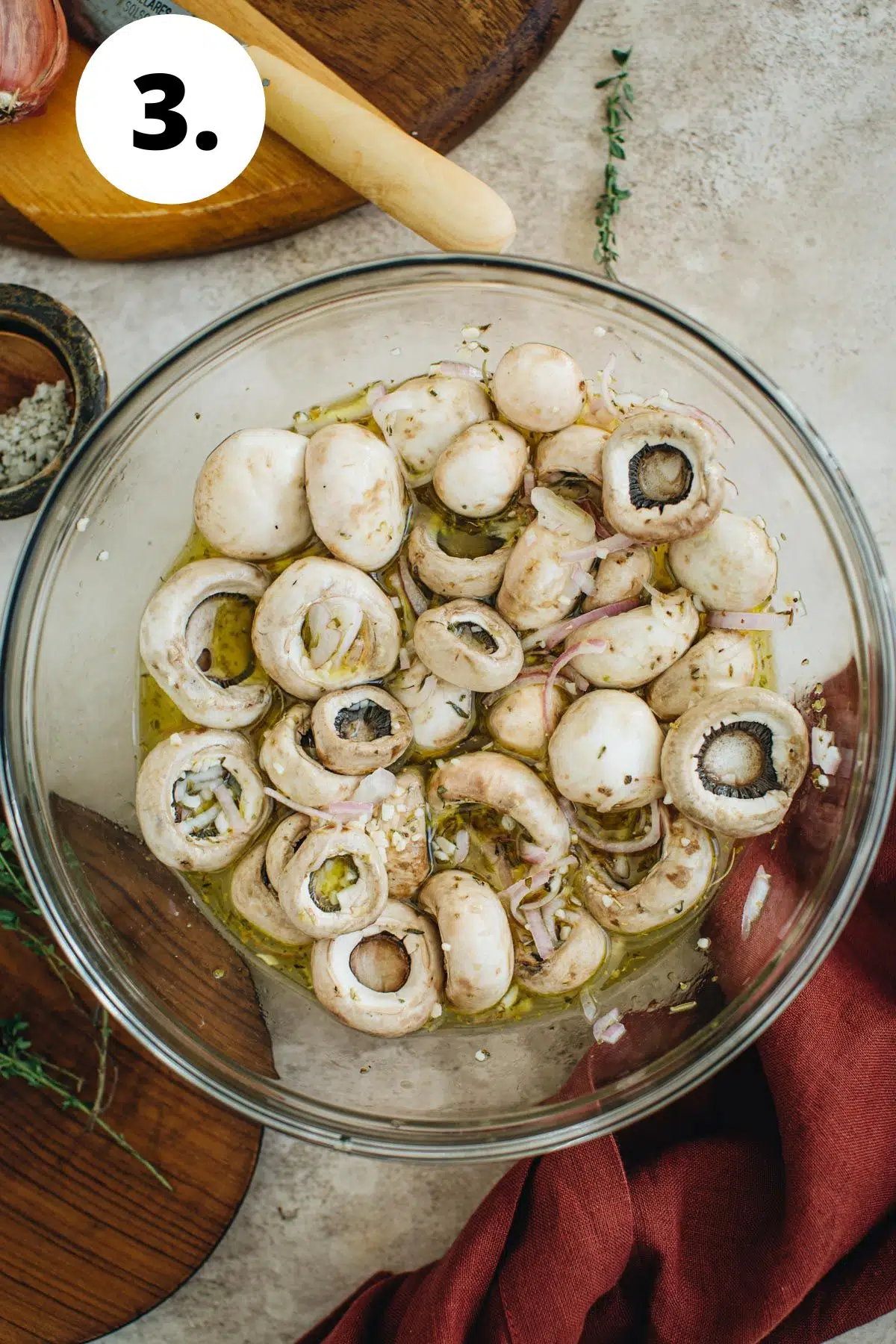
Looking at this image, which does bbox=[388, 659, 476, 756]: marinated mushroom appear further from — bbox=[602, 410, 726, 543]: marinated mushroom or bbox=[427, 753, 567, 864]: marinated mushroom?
bbox=[602, 410, 726, 543]: marinated mushroom

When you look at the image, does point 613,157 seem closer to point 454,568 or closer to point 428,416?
point 428,416

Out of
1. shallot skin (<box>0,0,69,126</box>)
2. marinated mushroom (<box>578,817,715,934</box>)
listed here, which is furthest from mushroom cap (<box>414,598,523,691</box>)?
shallot skin (<box>0,0,69,126</box>)

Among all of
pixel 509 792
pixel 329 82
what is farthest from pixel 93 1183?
pixel 329 82

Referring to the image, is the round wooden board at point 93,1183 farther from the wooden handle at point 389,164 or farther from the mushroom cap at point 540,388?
the wooden handle at point 389,164

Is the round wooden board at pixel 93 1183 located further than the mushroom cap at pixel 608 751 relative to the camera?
Yes

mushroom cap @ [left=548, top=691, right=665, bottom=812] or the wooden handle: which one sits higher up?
the wooden handle

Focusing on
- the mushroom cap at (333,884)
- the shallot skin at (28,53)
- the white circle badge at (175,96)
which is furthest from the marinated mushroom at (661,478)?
the shallot skin at (28,53)
